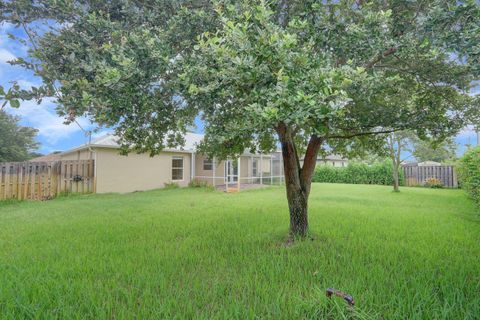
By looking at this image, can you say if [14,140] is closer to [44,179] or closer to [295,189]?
[44,179]

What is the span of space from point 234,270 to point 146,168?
13710 millimetres

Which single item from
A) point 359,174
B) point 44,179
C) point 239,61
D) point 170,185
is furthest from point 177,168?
point 239,61

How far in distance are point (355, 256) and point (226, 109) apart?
2733mm

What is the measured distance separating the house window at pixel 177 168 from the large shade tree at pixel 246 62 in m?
13.4

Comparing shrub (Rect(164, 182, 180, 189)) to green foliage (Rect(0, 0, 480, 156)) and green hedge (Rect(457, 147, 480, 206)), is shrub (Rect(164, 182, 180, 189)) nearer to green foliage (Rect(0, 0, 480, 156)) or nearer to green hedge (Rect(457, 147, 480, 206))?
green foliage (Rect(0, 0, 480, 156))

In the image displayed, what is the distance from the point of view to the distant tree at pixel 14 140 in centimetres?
2356

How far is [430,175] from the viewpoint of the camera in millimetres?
21453

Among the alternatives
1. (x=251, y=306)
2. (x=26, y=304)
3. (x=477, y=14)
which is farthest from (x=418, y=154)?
(x=26, y=304)

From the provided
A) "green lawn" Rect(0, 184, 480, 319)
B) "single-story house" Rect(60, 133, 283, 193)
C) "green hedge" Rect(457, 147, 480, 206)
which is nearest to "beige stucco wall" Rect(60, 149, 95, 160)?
"single-story house" Rect(60, 133, 283, 193)

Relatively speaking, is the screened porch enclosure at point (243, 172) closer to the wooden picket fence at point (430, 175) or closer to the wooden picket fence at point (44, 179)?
the wooden picket fence at point (44, 179)

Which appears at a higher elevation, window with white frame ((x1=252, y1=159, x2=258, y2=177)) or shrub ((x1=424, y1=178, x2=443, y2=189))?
window with white frame ((x1=252, y1=159, x2=258, y2=177))

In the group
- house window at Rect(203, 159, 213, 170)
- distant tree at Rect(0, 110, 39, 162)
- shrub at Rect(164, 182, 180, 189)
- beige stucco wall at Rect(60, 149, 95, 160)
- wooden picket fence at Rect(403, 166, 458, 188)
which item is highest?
distant tree at Rect(0, 110, 39, 162)

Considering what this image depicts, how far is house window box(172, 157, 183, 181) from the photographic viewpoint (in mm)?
17984

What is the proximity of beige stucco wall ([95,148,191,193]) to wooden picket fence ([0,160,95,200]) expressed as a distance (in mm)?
557
